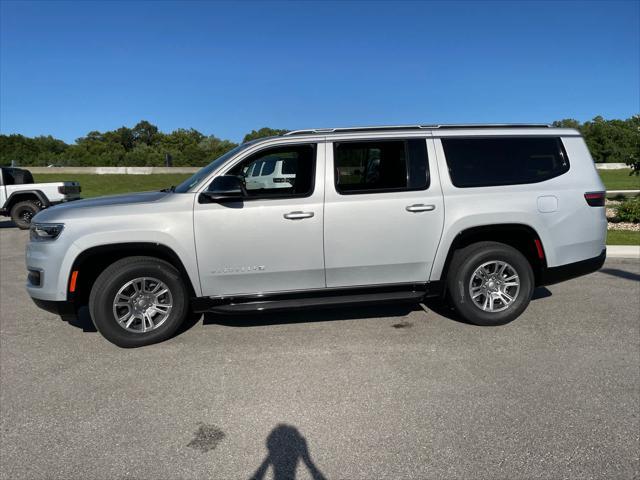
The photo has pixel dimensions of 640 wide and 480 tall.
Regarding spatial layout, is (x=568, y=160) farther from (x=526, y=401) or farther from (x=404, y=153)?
(x=526, y=401)

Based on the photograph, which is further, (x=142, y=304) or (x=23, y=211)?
(x=23, y=211)

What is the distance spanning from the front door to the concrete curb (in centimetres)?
635

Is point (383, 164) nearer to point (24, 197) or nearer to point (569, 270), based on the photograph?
point (569, 270)

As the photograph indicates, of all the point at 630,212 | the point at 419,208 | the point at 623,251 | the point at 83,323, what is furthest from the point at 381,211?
the point at 630,212

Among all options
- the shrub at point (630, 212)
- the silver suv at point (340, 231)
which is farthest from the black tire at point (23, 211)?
the shrub at point (630, 212)

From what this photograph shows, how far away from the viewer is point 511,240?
4660 mm

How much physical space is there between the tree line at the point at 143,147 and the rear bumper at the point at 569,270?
2823 cm

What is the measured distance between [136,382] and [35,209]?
12.0 metres

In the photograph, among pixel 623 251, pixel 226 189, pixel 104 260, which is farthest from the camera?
pixel 623 251

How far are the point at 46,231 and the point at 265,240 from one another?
6.57 feet

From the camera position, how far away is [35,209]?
42.7ft

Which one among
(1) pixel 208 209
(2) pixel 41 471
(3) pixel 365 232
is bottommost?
(2) pixel 41 471

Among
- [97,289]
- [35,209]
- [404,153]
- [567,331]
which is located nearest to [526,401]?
[567,331]

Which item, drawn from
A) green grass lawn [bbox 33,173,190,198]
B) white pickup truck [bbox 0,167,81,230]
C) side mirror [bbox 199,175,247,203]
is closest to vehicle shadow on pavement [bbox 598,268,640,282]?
side mirror [bbox 199,175,247,203]
